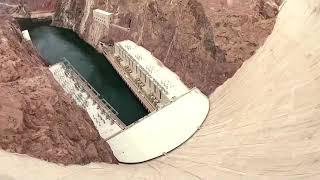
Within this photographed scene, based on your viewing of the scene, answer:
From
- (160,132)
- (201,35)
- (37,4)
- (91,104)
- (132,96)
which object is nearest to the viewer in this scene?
(160,132)

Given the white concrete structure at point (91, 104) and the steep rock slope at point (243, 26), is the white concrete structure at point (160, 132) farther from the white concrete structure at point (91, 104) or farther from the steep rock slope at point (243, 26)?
the steep rock slope at point (243, 26)

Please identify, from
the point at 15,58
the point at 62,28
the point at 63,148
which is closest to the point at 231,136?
the point at 63,148

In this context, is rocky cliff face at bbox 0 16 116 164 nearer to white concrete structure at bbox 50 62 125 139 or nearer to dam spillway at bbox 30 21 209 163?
dam spillway at bbox 30 21 209 163

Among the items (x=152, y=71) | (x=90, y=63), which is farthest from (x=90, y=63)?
(x=152, y=71)

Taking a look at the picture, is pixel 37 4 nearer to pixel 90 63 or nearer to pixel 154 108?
pixel 90 63

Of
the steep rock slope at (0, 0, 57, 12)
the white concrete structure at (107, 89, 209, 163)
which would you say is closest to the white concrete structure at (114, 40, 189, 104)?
the white concrete structure at (107, 89, 209, 163)

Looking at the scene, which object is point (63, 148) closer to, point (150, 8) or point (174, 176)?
point (174, 176)

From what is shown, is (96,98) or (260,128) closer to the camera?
(260,128)
